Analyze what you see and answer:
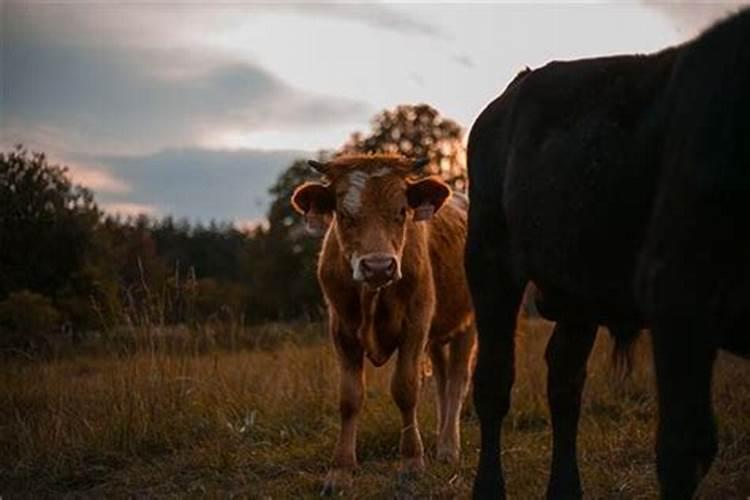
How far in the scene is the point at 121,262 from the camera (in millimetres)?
22297

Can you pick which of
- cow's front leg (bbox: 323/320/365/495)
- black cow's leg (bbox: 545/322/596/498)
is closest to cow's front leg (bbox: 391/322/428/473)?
cow's front leg (bbox: 323/320/365/495)

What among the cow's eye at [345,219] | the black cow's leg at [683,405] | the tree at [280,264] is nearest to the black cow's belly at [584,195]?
the black cow's leg at [683,405]

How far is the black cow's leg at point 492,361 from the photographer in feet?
16.9

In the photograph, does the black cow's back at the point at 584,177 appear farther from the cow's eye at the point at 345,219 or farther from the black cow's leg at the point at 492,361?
the cow's eye at the point at 345,219

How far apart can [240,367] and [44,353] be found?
6.93ft

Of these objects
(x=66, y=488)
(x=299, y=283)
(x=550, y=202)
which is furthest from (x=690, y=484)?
(x=299, y=283)

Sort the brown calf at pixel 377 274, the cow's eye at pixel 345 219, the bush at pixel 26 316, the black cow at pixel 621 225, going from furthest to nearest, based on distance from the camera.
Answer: the bush at pixel 26 316 → the cow's eye at pixel 345 219 → the brown calf at pixel 377 274 → the black cow at pixel 621 225

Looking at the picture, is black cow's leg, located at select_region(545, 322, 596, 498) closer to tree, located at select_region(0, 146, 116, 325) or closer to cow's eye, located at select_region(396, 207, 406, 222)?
cow's eye, located at select_region(396, 207, 406, 222)

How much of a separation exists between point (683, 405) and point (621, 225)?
0.80 meters

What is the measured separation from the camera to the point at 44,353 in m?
10.3

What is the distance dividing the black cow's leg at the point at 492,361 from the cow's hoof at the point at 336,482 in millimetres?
1438

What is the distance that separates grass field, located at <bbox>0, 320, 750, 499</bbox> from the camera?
645cm

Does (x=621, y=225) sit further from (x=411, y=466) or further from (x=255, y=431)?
(x=255, y=431)

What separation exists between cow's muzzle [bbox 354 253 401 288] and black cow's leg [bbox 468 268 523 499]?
1.45 metres
